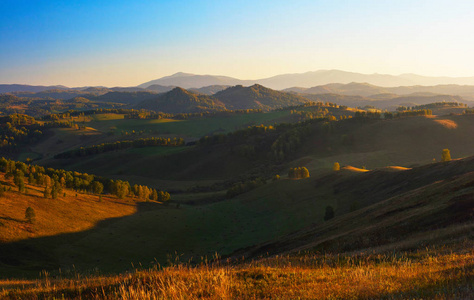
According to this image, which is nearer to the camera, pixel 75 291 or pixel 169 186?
pixel 75 291

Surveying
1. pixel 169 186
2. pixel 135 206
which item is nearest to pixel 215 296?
pixel 135 206

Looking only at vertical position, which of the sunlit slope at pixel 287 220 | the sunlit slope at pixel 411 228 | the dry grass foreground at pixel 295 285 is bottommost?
the sunlit slope at pixel 287 220

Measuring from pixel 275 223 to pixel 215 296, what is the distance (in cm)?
8666

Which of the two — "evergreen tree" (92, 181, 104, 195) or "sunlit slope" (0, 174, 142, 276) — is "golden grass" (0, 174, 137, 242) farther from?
"evergreen tree" (92, 181, 104, 195)

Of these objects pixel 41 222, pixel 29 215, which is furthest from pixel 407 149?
pixel 29 215

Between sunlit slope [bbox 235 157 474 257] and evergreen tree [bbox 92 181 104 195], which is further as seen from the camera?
evergreen tree [bbox 92 181 104 195]

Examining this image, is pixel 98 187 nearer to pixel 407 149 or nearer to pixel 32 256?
pixel 32 256

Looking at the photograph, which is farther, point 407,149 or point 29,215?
point 407,149

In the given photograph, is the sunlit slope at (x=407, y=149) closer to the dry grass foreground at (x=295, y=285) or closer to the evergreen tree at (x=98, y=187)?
the evergreen tree at (x=98, y=187)

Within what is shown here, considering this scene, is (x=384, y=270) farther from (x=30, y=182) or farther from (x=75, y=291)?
(x=30, y=182)

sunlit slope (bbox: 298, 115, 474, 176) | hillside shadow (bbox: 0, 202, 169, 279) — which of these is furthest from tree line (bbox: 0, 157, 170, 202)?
sunlit slope (bbox: 298, 115, 474, 176)

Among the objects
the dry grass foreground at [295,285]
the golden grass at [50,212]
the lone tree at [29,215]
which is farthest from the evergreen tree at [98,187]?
the dry grass foreground at [295,285]

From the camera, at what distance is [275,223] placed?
3716 inches

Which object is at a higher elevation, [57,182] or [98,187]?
[57,182]
